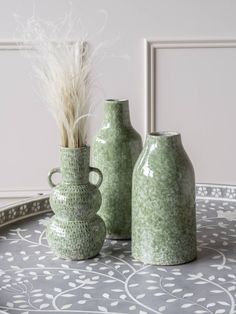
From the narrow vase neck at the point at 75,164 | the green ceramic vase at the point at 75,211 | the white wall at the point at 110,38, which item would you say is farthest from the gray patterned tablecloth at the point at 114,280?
the white wall at the point at 110,38

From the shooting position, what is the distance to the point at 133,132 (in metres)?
1.29

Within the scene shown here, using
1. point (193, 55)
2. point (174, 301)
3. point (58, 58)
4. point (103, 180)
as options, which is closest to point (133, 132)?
point (103, 180)

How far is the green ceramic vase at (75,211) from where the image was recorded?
3.83ft

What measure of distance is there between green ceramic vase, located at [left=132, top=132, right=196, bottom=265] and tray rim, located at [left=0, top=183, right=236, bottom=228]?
Answer: 41 centimetres

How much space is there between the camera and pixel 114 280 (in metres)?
1.10

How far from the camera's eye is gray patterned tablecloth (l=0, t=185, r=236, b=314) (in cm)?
99

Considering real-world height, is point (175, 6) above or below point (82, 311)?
above

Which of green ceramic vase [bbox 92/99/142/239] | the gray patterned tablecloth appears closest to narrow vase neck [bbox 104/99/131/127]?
green ceramic vase [bbox 92/99/142/239]

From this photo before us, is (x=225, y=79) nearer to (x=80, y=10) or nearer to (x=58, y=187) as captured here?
(x=80, y=10)

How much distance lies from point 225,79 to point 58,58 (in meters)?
1.69

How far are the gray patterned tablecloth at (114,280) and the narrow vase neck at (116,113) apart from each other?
0.25 m

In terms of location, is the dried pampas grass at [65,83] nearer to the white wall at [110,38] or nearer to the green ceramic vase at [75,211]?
the green ceramic vase at [75,211]

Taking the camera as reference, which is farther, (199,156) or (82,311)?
(199,156)

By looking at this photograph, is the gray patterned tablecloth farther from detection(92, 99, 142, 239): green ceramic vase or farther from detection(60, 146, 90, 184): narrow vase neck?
detection(60, 146, 90, 184): narrow vase neck
